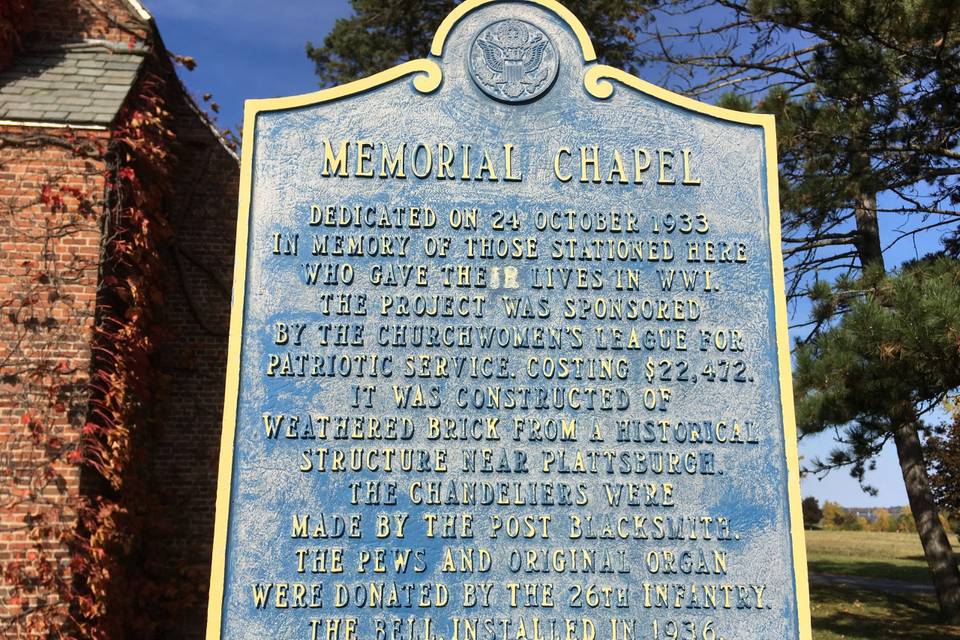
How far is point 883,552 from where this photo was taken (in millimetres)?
28547

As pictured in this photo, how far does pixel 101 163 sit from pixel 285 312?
11.6 ft

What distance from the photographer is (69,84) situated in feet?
25.6

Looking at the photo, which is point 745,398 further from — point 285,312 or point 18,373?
point 18,373

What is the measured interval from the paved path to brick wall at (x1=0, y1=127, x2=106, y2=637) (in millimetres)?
17837

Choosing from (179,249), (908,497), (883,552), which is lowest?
(883,552)

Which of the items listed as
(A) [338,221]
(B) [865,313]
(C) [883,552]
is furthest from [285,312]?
(C) [883,552]

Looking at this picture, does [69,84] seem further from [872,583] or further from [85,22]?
[872,583]

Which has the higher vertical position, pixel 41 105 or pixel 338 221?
pixel 41 105

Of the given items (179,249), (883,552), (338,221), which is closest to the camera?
(338,221)

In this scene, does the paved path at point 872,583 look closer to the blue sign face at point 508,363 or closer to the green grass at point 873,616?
the green grass at point 873,616

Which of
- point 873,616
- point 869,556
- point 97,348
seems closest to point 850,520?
point 869,556

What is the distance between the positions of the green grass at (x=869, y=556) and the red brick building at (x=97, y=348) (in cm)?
1868

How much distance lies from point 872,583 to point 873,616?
4927 mm

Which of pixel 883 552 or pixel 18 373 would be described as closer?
pixel 18 373
